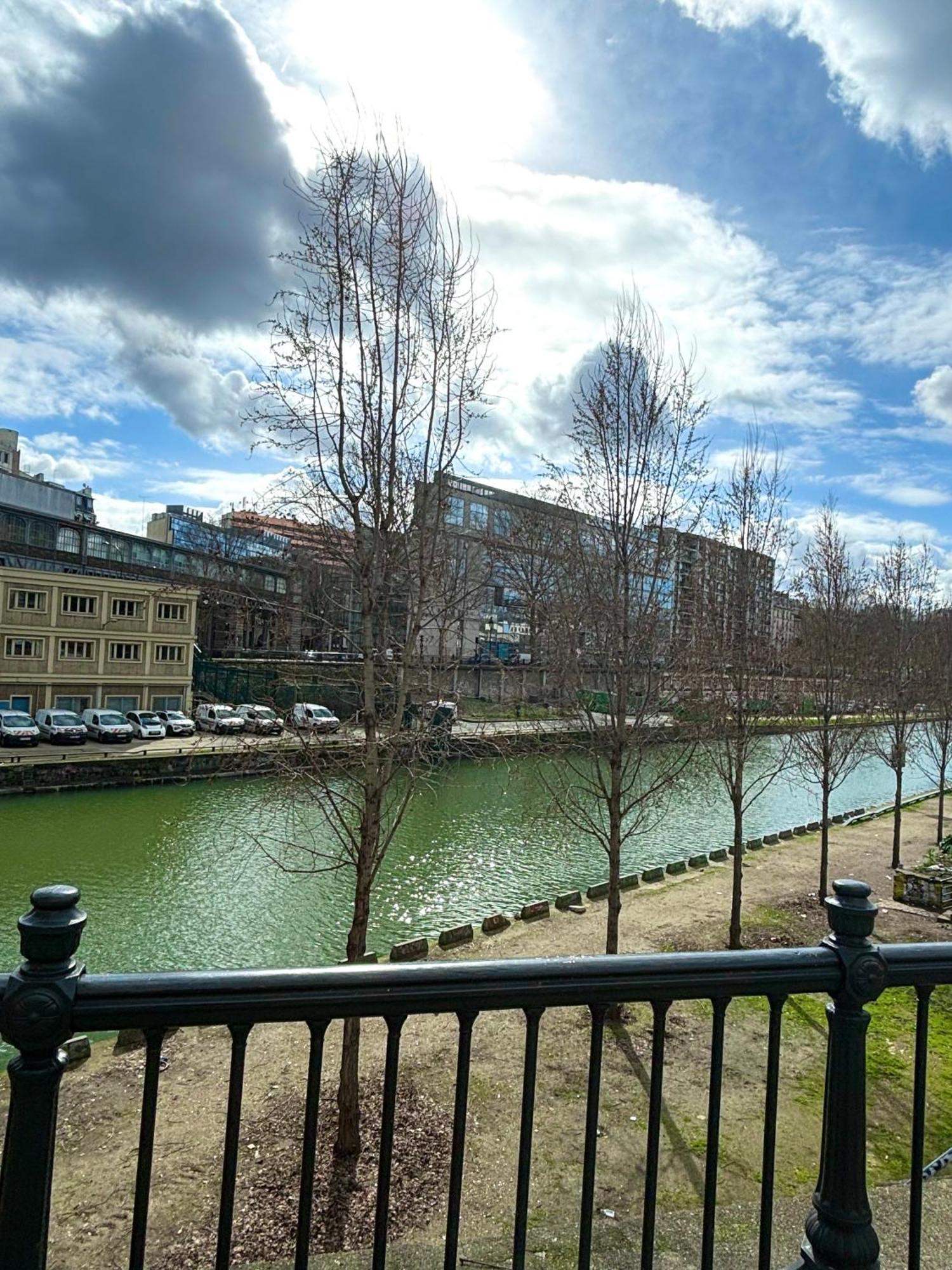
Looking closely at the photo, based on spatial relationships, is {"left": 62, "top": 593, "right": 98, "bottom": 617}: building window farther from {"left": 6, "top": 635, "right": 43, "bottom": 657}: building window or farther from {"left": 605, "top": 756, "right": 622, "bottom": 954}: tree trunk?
{"left": 605, "top": 756, "right": 622, "bottom": 954}: tree trunk

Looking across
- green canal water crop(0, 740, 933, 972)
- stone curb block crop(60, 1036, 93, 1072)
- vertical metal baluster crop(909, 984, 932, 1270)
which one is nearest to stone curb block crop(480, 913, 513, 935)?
green canal water crop(0, 740, 933, 972)

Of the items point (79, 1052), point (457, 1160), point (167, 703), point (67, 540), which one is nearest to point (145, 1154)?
point (457, 1160)

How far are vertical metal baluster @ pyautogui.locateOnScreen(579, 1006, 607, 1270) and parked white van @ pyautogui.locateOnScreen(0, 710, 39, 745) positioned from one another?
3108 centimetres

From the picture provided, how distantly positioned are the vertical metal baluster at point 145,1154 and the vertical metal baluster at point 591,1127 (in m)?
0.90

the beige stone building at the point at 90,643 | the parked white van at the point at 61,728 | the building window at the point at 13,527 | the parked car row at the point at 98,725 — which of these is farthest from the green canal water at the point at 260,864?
the building window at the point at 13,527

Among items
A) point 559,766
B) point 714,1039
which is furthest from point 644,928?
point 714,1039

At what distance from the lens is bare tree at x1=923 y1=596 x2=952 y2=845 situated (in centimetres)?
2281

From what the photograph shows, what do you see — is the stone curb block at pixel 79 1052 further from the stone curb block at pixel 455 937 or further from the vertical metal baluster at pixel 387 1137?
the vertical metal baluster at pixel 387 1137

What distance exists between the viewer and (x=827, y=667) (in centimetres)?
1513

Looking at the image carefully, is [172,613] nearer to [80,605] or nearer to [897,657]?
[80,605]

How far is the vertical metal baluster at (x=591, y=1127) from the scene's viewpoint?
5.80 ft

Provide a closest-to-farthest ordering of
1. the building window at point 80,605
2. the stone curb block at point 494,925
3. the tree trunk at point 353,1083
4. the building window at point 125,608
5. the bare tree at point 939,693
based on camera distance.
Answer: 1. the tree trunk at point 353,1083
2. the stone curb block at point 494,925
3. the bare tree at point 939,693
4. the building window at point 80,605
5. the building window at point 125,608

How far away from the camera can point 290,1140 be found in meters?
6.88

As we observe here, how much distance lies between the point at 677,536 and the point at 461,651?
4.18 meters
